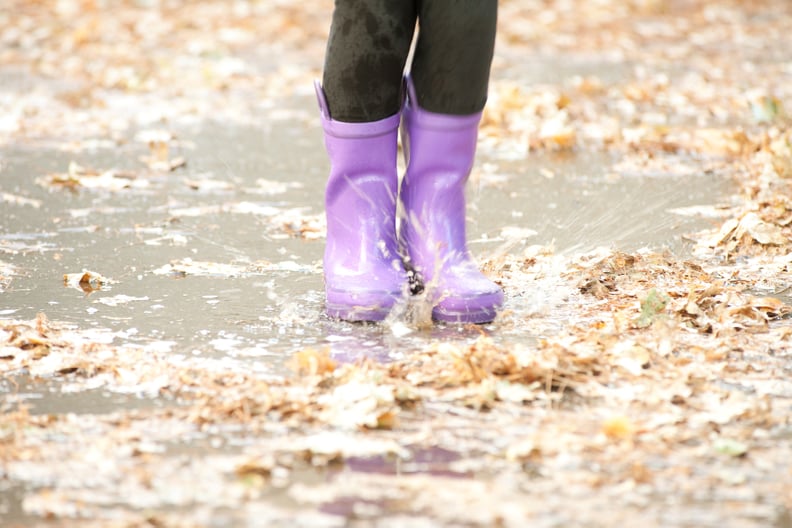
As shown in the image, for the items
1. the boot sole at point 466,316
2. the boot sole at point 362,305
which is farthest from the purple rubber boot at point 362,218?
the boot sole at point 466,316

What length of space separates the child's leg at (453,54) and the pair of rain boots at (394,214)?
0.04 m

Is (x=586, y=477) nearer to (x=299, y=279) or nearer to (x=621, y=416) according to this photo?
(x=621, y=416)

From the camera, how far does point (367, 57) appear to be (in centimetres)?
253

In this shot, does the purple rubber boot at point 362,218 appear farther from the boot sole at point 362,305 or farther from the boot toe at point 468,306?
the boot toe at point 468,306

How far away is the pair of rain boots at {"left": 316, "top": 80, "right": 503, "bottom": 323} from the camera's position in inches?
102

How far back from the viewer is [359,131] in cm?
261

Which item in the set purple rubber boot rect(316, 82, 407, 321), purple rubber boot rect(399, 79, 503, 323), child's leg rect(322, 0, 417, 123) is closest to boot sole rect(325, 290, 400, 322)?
purple rubber boot rect(316, 82, 407, 321)

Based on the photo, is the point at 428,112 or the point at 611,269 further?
the point at 611,269

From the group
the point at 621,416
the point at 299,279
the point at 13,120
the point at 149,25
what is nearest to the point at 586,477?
the point at 621,416

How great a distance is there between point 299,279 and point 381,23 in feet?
2.58

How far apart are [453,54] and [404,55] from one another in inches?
4.8

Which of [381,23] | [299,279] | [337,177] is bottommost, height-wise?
[299,279]

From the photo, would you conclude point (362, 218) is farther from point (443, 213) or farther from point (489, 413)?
point (489, 413)

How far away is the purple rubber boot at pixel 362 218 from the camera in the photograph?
8.48ft
